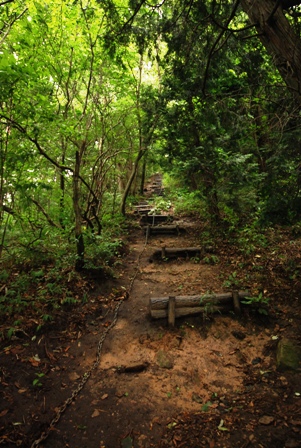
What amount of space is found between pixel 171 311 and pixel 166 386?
4.86 feet

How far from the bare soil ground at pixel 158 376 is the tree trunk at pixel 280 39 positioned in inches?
160

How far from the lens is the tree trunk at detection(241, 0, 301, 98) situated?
3.19 metres

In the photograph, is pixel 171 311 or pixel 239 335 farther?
pixel 171 311

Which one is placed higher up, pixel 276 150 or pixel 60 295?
pixel 276 150

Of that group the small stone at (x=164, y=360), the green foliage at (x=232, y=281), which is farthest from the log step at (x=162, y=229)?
the small stone at (x=164, y=360)

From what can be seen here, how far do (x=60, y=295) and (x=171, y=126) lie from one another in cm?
616

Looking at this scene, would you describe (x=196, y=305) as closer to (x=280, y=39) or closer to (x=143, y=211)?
(x=280, y=39)

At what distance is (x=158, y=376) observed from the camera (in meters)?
3.88

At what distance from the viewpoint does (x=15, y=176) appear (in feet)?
17.0

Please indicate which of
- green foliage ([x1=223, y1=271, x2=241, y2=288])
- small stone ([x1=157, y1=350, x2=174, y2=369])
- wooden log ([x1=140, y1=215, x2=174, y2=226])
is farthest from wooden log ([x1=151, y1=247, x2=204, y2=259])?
small stone ([x1=157, y1=350, x2=174, y2=369])

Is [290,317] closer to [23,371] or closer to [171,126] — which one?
[23,371]

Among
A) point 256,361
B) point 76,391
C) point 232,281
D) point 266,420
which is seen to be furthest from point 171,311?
point 266,420

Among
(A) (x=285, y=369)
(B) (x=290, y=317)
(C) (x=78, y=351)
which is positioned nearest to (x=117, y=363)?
(C) (x=78, y=351)

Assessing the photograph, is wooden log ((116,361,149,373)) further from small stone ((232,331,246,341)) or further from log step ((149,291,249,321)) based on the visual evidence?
small stone ((232,331,246,341))
